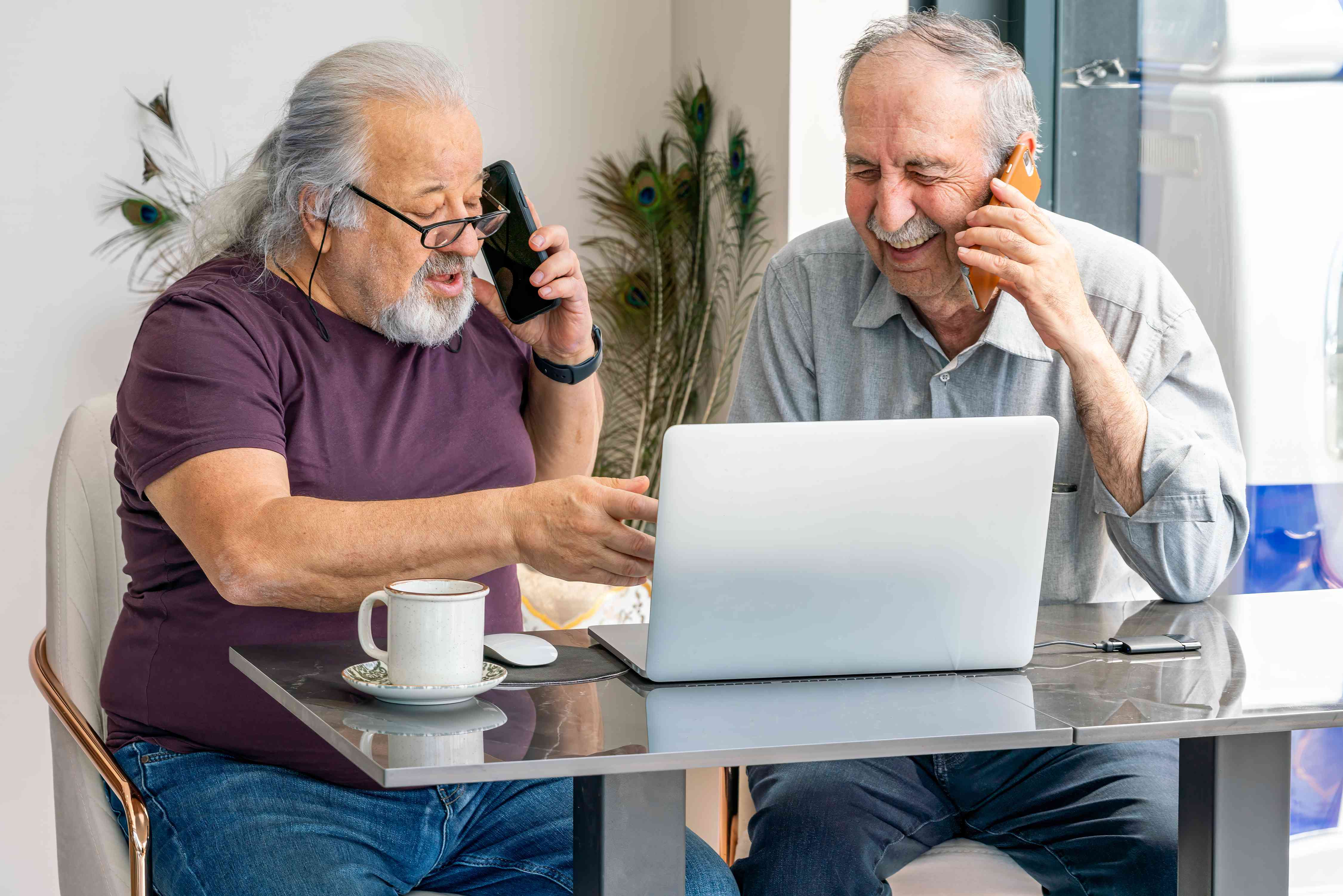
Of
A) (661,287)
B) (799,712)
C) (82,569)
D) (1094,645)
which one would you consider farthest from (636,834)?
(661,287)

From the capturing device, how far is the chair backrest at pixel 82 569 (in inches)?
64.1

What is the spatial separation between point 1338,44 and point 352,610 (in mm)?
1759

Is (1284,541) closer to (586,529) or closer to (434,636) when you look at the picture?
(586,529)

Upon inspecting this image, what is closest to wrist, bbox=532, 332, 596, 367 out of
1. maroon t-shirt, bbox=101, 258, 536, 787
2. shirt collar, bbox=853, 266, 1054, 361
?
maroon t-shirt, bbox=101, 258, 536, 787

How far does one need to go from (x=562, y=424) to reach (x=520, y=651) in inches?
23.5

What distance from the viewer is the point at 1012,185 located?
5.68 ft

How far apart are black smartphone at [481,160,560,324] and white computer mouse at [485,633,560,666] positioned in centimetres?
57

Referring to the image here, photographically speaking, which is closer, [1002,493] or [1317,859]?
[1002,493]

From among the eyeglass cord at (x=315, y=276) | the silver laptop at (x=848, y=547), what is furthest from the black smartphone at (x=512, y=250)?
the silver laptop at (x=848, y=547)

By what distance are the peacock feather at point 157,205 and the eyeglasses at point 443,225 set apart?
1.44m

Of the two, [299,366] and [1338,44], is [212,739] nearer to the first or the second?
[299,366]

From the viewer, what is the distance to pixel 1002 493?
1174 mm

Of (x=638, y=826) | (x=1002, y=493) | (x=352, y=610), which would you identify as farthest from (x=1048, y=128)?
(x=638, y=826)

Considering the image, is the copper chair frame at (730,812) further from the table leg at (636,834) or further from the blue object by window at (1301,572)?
the blue object by window at (1301,572)
